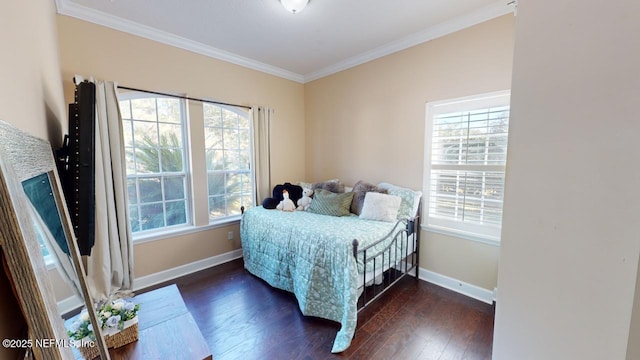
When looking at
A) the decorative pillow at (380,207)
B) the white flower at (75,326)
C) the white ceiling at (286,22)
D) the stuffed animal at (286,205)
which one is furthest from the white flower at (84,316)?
the white ceiling at (286,22)

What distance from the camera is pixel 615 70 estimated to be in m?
0.54

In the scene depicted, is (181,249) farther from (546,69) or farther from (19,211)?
(546,69)

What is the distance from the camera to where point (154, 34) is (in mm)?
2568

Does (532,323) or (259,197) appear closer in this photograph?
(532,323)

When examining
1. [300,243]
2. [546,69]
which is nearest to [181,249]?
[300,243]

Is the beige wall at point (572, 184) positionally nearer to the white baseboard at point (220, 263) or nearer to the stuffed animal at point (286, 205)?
the white baseboard at point (220, 263)

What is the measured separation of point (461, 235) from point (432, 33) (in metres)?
2.18

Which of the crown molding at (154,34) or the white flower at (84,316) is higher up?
the crown molding at (154,34)

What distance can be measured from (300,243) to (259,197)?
1516 millimetres

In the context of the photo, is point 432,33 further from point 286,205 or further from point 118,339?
point 118,339

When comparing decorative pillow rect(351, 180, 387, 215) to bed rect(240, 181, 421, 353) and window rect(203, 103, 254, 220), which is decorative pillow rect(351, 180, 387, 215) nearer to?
bed rect(240, 181, 421, 353)

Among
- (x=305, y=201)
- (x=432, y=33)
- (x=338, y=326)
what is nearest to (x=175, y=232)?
(x=305, y=201)

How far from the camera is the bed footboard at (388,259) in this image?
81.4 inches

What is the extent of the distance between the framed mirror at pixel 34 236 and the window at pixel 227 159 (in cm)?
233
